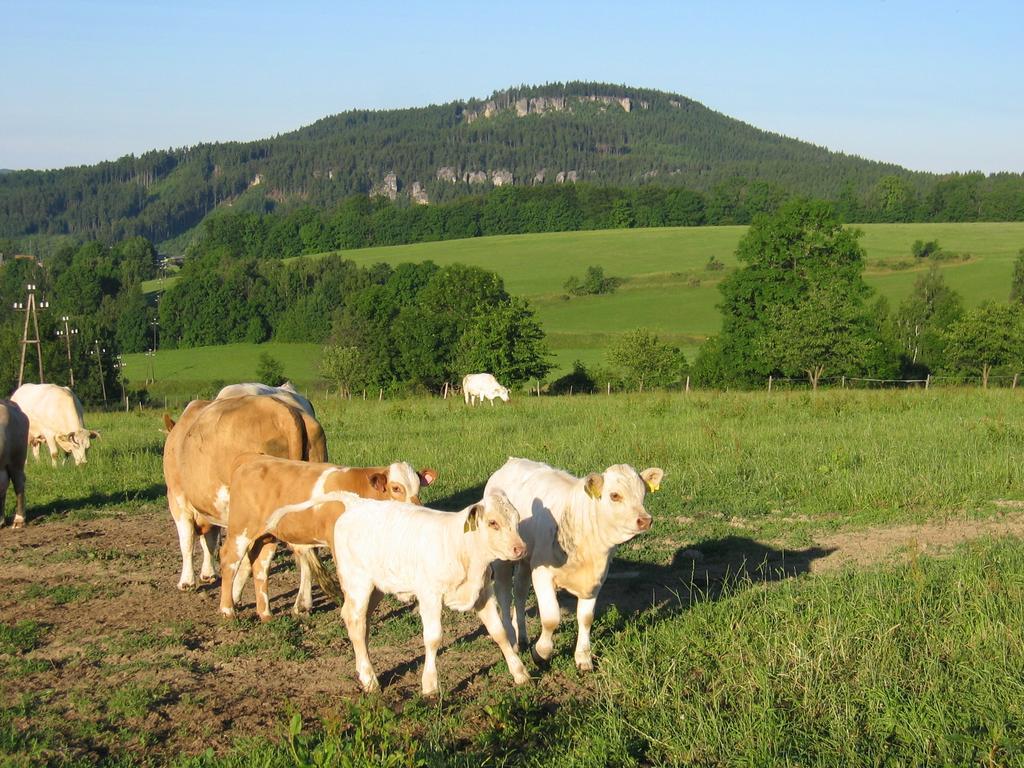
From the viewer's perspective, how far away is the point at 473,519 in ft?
22.1

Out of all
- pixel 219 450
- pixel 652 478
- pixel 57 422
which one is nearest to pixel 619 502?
pixel 652 478

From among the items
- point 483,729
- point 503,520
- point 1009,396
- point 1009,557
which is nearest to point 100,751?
point 483,729

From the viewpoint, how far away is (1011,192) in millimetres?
136875

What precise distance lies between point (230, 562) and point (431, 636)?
277 centimetres

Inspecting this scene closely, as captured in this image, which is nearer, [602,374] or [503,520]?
[503,520]

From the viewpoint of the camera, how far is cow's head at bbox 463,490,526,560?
6.61 m

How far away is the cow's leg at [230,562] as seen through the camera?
883 centimetres

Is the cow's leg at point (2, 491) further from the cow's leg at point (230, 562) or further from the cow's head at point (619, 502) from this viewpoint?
the cow's head at point (619, 502)

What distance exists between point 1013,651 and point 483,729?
362cm

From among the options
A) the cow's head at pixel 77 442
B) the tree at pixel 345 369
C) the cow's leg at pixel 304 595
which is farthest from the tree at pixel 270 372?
the cow's leg at pixel 304 595

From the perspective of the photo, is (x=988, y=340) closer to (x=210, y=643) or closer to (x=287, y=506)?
(x=287, y=506)

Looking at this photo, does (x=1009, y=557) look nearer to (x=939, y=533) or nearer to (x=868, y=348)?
(x=939, y=533)

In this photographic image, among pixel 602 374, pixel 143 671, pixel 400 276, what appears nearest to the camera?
pixel 143 671

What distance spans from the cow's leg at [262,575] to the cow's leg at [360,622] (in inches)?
71.1
